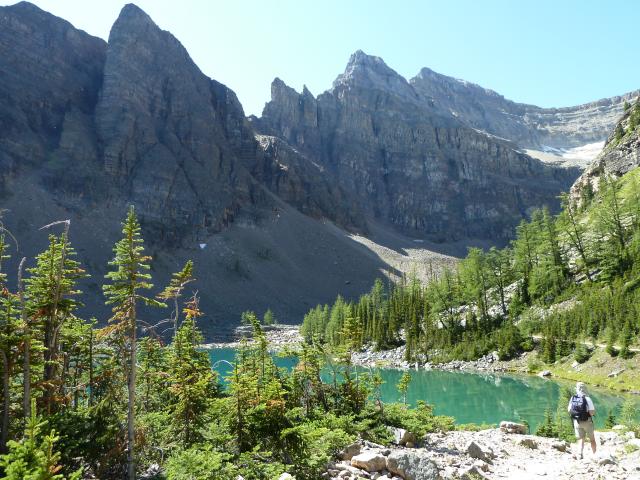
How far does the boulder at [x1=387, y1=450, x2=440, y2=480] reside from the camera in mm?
11758

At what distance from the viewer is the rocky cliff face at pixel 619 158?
7950 centimetres

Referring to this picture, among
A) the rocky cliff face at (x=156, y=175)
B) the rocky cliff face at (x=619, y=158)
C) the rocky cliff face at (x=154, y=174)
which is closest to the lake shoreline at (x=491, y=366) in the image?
the rocky cliff face at (x=619, y=158)

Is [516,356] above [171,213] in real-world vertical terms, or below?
below

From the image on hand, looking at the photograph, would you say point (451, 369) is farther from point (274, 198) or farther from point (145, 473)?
point (274, 198)

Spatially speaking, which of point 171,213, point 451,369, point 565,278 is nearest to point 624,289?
point 565,278

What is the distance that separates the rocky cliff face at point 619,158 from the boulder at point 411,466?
80.8 meters

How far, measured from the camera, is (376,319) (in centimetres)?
8369

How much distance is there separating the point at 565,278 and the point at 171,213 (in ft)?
412

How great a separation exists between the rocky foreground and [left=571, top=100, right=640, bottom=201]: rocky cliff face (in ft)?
243

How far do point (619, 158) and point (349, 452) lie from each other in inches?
3511

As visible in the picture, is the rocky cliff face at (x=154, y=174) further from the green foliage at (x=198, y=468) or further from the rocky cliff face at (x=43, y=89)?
the green foliage at (x=198, y=468)

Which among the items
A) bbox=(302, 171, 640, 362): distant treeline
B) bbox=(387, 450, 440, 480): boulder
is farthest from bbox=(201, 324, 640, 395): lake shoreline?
bbox=(387, 450, 440, 480): boulder

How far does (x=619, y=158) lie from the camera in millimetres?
82438

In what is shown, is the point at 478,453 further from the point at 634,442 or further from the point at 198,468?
the point at 198,468
